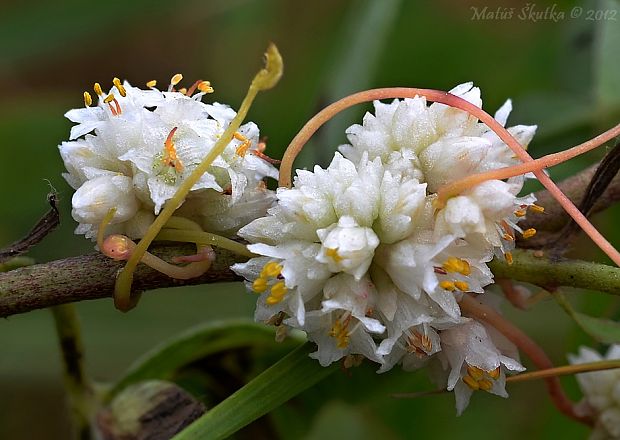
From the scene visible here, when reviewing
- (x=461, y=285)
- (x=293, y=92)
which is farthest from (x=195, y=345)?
(x=293, y=92)

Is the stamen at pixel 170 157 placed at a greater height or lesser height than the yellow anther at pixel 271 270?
greater

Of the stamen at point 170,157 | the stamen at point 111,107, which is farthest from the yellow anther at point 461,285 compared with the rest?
the stamen at point 111,107

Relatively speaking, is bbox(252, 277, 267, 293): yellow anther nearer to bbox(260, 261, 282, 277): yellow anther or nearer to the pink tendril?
bbox(260, 261, 282, 277): yellow anther

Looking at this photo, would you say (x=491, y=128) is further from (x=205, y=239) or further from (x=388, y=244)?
(x=205, y=239)

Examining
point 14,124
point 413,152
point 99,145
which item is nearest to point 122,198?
point 99,145

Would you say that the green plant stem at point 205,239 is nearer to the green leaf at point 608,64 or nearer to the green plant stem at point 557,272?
the green plant stem at point 557,272

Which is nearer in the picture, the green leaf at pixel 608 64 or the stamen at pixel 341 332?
the stamen at pixel 341 332
